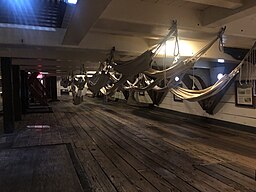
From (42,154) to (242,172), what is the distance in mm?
2755

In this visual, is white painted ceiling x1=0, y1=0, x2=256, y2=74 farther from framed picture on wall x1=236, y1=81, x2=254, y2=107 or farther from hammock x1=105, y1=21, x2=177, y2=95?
framed picture on wall x1=236, y1=81, x2=254, y2=107

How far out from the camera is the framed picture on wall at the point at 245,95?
526 centimetres

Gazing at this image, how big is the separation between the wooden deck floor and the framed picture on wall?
641mm

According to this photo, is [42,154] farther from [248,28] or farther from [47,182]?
[248,28]

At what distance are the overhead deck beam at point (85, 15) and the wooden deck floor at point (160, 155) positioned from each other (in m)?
Result: 1.60

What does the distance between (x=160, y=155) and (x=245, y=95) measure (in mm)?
2846

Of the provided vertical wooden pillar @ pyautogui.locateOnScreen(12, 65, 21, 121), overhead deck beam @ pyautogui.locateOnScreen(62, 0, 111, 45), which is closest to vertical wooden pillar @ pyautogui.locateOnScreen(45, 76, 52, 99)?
vertical wooden pillar @ pyautogui.locateOnScreen(12, 65, 21, 121)

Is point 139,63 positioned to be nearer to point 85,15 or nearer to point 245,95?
point 85,15

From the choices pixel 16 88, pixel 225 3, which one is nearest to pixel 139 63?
pixel 225 3

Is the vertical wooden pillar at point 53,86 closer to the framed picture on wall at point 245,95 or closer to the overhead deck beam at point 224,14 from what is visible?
the framed picture on wall at point 245,95

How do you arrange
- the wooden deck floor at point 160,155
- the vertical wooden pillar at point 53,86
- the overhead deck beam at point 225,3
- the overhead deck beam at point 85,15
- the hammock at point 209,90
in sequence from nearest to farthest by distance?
the overhead deck beam at point 85,15
the overhead deck beam at point 225,3
the wooden deck floor at point 160,155
the hammock at point 209,90
the vertical wooden pillar at point 53,86

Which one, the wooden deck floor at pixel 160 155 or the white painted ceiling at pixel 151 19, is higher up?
the white painted ceiling at pixel 151 19

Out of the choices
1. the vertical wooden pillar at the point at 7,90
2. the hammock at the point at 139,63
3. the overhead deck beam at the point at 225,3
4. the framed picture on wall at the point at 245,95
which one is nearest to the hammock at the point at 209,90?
the framed picture on wall at the point at 245,95

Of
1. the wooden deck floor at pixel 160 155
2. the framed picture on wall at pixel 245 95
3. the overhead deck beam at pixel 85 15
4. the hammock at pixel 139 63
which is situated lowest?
the wooden deck floor at pixel 160 155
